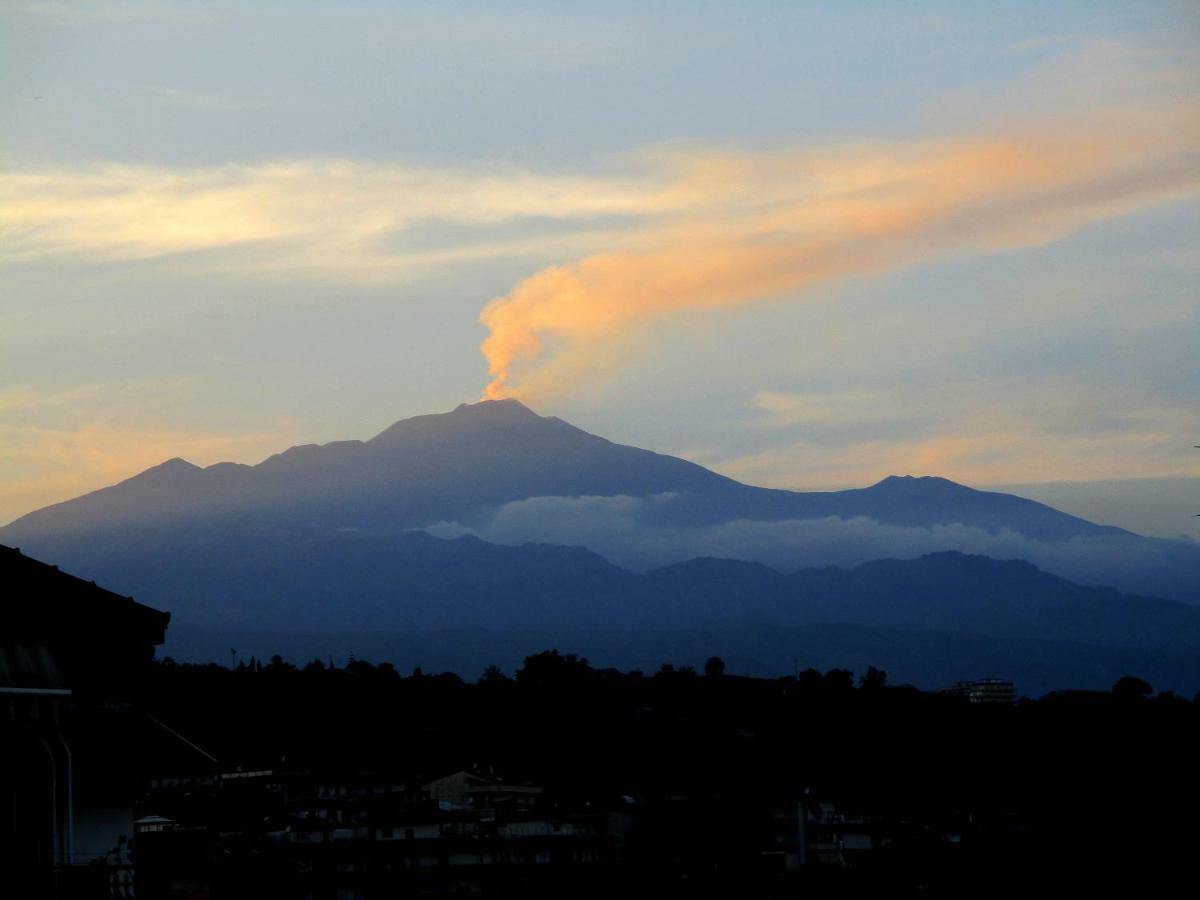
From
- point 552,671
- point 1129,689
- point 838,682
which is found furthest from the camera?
point 552,671

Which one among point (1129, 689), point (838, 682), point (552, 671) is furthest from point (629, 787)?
point (1129, 689)

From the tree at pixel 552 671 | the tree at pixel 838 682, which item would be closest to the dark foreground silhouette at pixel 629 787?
the tree at pixel 838 682

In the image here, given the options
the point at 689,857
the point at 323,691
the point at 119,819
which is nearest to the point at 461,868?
the point at 689,857

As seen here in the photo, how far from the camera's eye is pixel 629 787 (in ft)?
235

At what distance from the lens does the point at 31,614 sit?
2009 centimetres

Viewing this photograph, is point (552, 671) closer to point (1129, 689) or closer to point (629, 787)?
point (1129, 689)

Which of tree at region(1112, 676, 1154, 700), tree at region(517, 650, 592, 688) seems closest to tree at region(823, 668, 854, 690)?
tree at region(517, 650, 592, 688)

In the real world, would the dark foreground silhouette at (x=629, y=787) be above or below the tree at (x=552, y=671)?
below

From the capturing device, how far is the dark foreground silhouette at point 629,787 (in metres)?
33.1

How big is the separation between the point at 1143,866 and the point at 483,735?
53167mm

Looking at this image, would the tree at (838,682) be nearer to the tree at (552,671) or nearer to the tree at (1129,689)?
the tree at (552,671)

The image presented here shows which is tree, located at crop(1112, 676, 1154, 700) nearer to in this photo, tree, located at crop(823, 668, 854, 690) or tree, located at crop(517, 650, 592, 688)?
tree, located at crop(823, 668, 854, 690)

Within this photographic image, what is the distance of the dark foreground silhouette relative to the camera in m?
33.1

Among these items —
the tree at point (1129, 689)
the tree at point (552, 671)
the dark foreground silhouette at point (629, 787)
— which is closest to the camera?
the dark foreground silhouette at point (629, 787)
